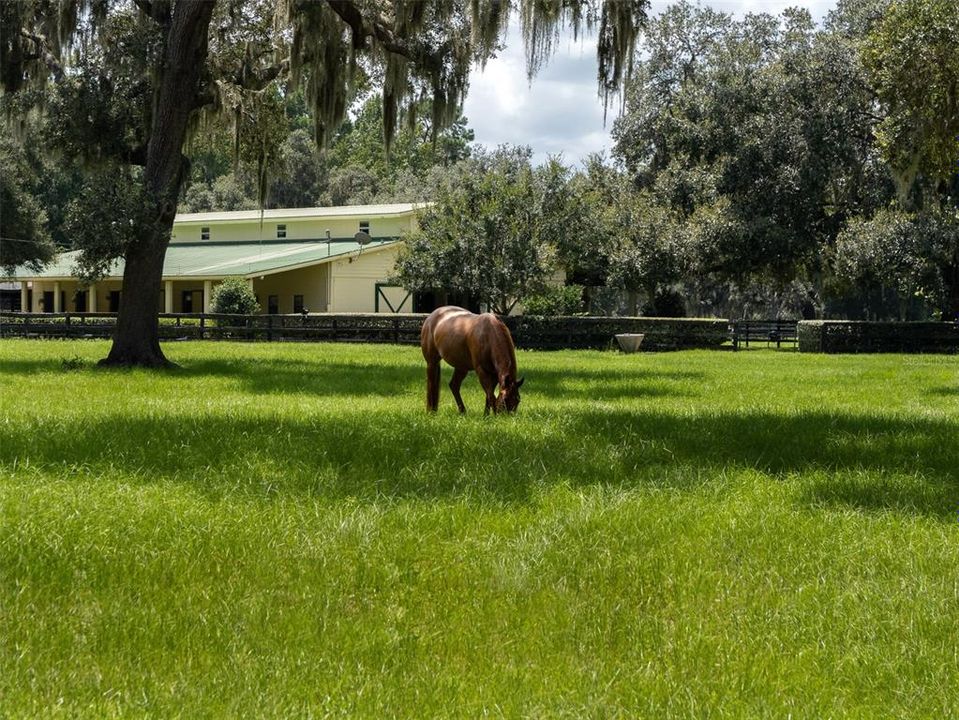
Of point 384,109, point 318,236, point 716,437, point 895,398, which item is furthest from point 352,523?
point 318,236

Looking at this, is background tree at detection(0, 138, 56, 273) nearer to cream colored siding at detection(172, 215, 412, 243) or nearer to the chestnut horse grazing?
cream colored siding at detection(172, 215, 412, 243)

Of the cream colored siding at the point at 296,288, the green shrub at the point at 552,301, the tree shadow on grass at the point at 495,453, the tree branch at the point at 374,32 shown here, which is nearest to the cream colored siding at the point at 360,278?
the cream colored siding at the point at 296,288

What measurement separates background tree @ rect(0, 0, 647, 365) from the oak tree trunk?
0.07 ft

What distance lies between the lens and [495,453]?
8.52 meters

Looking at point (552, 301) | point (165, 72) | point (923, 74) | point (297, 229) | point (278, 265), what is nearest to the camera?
point (923, 74)

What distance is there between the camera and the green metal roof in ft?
144

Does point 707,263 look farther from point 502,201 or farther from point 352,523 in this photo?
point 352,523

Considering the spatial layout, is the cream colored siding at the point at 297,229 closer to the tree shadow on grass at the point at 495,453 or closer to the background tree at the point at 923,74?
the background tree at the point at 923,74

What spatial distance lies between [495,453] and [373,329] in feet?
92.5

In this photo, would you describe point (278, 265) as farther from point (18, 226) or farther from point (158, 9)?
point (158, 9)

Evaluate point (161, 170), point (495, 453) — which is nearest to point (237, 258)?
point (161, 170)

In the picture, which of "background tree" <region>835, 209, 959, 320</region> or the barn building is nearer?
"background tree" <region>835, 209, 959, 320</region>

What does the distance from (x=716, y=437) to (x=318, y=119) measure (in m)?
14.3

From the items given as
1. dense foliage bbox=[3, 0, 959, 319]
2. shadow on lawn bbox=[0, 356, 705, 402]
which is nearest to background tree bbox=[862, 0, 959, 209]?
dense foliage bbox=[3, 0, 959, 319]
